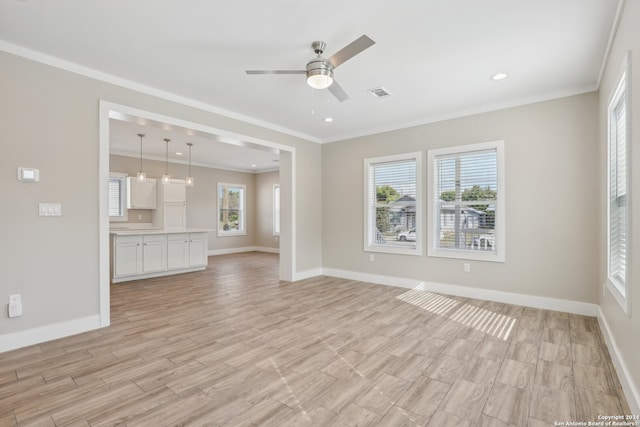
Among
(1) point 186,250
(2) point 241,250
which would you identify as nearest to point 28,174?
(1) point 186,250

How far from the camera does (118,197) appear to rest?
7.65 meters

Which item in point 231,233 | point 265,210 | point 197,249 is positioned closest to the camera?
point 197,249

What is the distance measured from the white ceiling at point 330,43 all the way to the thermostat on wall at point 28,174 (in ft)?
3.66

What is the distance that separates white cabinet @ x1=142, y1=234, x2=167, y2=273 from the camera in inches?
236

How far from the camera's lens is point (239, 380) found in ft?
7.68

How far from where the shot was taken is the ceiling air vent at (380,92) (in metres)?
3.87

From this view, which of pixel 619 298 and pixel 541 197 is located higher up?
pixel 541 197

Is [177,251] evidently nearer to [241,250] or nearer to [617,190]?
[241,250]

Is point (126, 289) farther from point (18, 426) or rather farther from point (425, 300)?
point (425, 300)

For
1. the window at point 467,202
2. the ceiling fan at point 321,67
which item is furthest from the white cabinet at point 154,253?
the window at point 467,202

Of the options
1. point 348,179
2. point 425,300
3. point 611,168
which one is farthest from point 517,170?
point 348,179

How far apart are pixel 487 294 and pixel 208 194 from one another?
312 inches

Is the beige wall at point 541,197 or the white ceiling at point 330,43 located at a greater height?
the white ceiling at point 330,43

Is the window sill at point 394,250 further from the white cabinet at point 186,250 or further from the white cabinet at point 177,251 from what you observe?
the white cabinet at point 177,251
